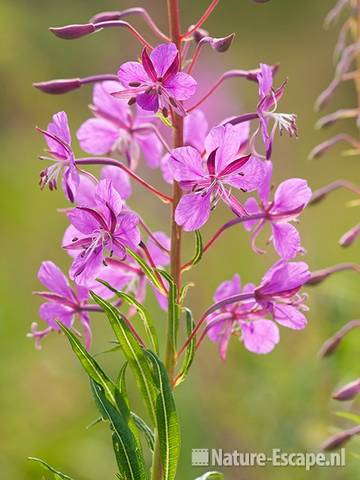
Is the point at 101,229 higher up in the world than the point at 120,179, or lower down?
lower down

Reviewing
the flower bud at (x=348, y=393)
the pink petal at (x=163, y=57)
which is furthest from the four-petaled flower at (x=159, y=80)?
the flower bud at (x=348, y=393)

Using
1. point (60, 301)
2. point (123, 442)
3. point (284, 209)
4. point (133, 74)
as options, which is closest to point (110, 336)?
point (60, 301)

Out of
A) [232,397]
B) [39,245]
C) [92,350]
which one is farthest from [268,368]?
[39,245]

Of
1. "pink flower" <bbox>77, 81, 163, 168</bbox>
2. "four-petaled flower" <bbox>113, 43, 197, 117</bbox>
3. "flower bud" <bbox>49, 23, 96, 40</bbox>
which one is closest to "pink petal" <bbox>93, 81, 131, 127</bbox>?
"pink flower" <bbox>77, 81, 163, 168</bbox>

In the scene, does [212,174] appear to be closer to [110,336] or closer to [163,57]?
[163,57]

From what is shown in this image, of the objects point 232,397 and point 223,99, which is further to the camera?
point 223,99

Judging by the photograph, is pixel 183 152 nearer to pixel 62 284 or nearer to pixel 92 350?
pixel 62 284

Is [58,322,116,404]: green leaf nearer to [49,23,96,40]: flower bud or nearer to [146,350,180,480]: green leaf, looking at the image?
[146,350,180,480]: green leaf
